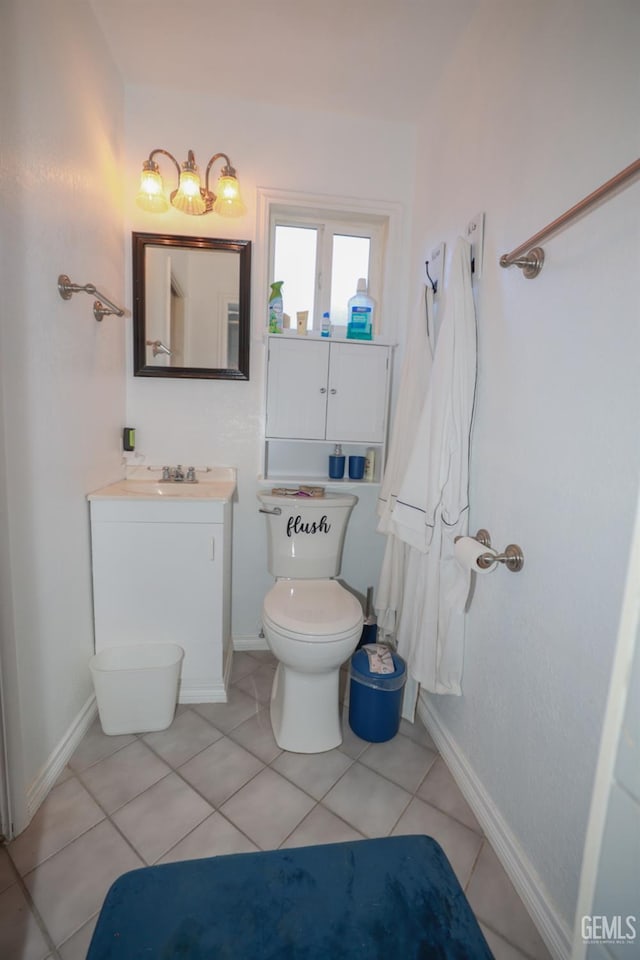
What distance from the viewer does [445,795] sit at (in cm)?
135

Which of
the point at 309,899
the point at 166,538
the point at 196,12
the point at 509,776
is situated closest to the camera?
the point at 309,899

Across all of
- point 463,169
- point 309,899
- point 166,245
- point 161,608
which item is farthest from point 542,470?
point 166,245

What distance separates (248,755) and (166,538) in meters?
0.83

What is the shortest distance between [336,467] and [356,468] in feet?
0.33

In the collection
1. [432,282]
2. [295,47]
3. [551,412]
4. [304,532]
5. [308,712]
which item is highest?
[295,47]

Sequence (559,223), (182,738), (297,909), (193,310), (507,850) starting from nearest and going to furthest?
(297,909) < (559,223) < (507,850) < (182,738) < (193,310)

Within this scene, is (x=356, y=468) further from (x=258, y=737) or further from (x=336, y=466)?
(x=258, y=737)

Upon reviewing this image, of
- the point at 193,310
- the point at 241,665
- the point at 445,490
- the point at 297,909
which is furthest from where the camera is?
the point at 241,665

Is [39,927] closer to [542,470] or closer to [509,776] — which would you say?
[509,776]

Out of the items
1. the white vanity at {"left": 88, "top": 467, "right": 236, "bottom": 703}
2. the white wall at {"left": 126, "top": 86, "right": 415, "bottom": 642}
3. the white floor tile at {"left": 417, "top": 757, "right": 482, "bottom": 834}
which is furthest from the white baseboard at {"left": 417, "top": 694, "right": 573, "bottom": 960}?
the white wall at {"left": 126, "top": 86, "right": 415, "bottom": 642}

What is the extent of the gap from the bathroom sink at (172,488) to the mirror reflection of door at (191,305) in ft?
1.72

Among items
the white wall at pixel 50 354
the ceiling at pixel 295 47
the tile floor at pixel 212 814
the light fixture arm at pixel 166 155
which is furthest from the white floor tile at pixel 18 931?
the ceiling at pixel 295 47

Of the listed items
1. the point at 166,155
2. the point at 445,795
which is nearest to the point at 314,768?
the point at 445,795

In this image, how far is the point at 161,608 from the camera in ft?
5.39
